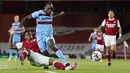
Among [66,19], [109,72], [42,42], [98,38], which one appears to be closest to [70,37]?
[66,19]

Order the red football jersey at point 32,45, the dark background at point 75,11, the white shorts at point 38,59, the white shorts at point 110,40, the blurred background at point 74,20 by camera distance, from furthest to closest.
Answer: the dark background at point 75,11 < the blurred background at point 74,20 < the white shorts at point 110,40 < the red football jersey at point 32,45 < the white shorts at point 38,59

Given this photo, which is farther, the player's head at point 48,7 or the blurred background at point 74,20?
the blurred background at point 74,20

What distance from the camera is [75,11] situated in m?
38.5

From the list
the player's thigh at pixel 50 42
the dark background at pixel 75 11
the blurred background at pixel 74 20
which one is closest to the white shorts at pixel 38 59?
the player's thigh at pixel 50 42

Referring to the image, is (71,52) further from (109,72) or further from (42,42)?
(109,72)

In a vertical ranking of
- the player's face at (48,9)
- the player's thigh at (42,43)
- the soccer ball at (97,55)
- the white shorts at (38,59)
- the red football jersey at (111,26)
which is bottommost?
the soccer ball at (97,55)

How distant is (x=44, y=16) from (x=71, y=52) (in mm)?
Result: 20076

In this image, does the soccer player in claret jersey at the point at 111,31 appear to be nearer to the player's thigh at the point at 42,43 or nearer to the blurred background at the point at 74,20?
the player's thigh at the point at 42,43

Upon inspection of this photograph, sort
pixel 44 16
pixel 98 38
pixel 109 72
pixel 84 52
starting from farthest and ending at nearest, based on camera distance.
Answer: pixel 84 52
pixel 98 38
pixel 44 16
pixel 109 72

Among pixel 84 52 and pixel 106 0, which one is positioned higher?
pixel 106 0

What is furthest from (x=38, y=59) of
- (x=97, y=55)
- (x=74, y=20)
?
(x=74, y=20)

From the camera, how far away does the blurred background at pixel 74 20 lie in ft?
121

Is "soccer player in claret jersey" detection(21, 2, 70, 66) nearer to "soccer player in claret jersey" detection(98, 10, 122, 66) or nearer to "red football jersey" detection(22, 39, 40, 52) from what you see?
"red football jersey" detection(22, 39, 40, 52)

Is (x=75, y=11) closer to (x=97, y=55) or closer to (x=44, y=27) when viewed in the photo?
(x=97, y=55)
